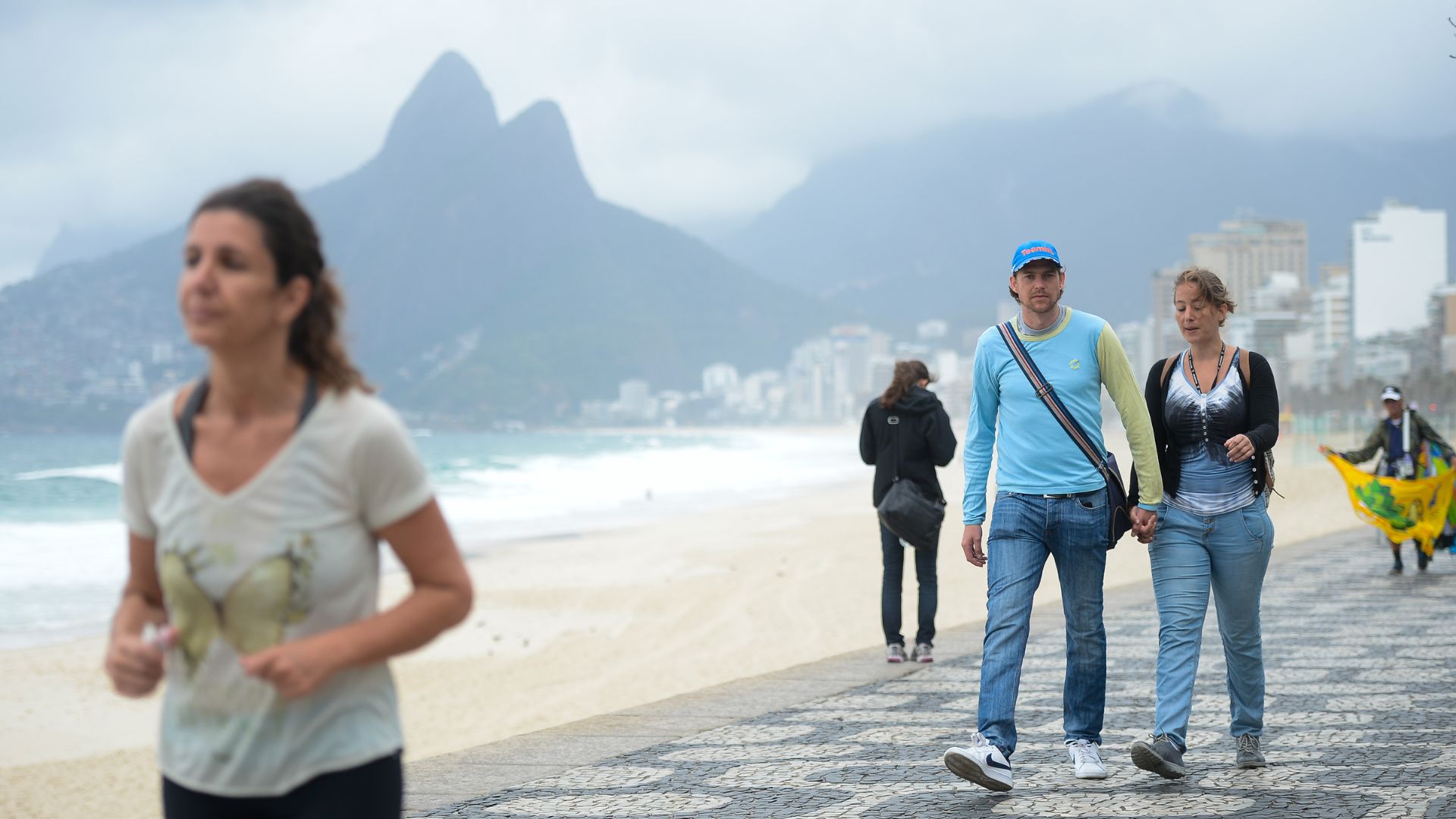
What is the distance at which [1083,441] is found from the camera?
174 inches

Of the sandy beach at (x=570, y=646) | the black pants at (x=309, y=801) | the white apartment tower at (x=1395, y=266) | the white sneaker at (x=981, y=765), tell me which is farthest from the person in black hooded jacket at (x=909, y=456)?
the white apartment tower at (x=1395, y=266)

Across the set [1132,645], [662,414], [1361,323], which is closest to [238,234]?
[1132,645]

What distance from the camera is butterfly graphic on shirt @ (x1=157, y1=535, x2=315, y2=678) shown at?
187 centimetres

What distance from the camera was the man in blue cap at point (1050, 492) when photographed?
14.6 ft

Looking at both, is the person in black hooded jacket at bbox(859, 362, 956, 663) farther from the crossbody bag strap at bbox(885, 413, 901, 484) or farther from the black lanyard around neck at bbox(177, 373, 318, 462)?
the black lanyard around neck at bbox(177, 373, 318, 462)

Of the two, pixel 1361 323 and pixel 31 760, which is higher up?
pixel 1361 323

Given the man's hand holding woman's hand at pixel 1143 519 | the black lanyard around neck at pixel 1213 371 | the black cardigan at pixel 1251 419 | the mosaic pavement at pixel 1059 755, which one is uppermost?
the black lanyard around neck at pixel 1213 371

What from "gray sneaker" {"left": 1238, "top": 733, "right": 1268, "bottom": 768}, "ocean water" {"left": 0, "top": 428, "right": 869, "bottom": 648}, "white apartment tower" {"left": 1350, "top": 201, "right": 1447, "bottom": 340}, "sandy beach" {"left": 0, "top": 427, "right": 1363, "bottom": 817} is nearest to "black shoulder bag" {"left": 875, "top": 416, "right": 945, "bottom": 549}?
"sandy beach" {"left": 0, "top": 427, "right": 1363, "bottom": 817}

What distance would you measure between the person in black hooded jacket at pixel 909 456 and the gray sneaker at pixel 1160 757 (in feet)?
10.5

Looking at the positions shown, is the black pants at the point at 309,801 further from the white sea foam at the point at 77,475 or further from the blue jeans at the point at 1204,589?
the white sea foam at the point at 77,475

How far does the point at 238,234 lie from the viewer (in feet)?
6.14

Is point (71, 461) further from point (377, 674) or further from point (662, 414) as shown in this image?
point (662, 414)

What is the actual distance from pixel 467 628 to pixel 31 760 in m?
5.30

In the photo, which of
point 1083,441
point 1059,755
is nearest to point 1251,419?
point 1083,441
